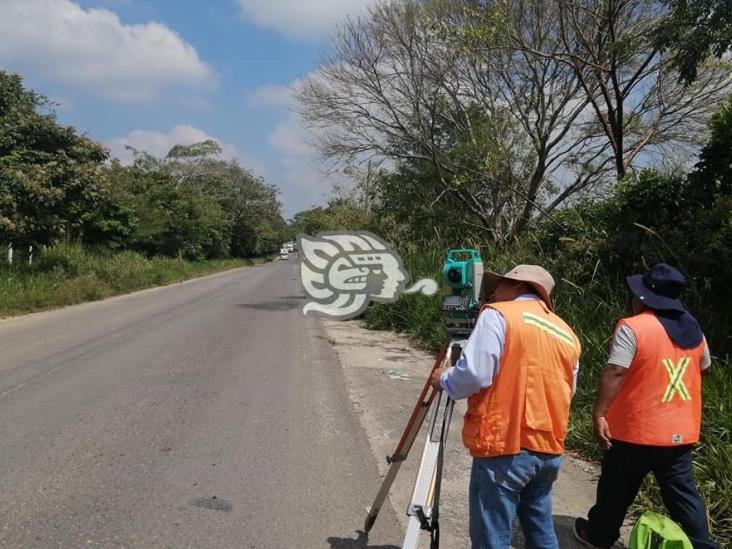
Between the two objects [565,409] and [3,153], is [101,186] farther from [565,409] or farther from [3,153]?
[565,409]

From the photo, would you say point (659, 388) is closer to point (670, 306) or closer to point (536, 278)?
point (670, 306)

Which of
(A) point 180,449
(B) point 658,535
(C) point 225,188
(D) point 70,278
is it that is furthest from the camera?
(C) point 225,188

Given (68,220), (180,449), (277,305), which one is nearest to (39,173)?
(68,220)

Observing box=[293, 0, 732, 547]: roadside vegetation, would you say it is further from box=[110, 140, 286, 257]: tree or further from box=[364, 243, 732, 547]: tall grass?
box=[110, 140, 286, 257]: tree

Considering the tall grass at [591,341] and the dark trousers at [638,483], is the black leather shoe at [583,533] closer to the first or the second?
the dark trousers at [638,483]

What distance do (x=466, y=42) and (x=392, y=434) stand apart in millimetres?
7536

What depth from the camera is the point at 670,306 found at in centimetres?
308

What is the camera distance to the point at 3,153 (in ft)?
51.9

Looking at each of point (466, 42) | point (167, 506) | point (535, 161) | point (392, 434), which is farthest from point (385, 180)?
point (167, 506)

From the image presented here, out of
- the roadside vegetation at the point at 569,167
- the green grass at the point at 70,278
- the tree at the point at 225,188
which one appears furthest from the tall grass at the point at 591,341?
the tree at the point at 225,188

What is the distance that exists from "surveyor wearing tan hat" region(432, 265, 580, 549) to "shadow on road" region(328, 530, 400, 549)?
100 cm

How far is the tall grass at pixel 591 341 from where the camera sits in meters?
3.78

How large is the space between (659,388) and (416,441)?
8.35 feet

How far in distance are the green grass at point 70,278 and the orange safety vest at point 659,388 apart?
14150 millimetres
